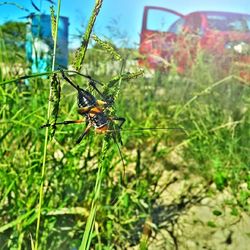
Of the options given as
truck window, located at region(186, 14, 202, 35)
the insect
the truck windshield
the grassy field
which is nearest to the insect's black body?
the insect

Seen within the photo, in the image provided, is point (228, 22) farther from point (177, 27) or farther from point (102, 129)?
point (102, 129)

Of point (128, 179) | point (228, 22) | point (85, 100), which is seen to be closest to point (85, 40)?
point (85, 100)

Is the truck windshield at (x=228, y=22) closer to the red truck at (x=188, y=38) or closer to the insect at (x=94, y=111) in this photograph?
the red truck at (x=188, y=38)

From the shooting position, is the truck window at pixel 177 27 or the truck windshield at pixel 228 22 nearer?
the truck windshield at pixel 228 22

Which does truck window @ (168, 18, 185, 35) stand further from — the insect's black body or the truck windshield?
the insect's black body

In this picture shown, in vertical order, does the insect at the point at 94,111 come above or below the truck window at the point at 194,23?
above

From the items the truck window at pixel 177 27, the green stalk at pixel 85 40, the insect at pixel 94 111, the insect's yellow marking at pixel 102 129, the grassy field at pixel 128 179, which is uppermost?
the green stalk at pixel 85 40

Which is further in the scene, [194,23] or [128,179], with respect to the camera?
[194,23]

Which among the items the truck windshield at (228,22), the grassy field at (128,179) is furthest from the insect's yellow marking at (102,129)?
→ the truck windshield at (228,22)

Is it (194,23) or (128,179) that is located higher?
(194,23)

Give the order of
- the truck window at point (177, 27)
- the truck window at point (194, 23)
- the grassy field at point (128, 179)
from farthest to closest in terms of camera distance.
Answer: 1. the truck window at point (177, 27)
2. the truck window at point (194, 23)
3. the grassy field at point (128, 179)
